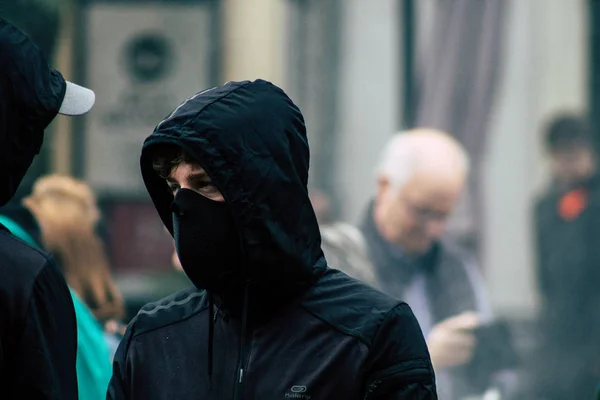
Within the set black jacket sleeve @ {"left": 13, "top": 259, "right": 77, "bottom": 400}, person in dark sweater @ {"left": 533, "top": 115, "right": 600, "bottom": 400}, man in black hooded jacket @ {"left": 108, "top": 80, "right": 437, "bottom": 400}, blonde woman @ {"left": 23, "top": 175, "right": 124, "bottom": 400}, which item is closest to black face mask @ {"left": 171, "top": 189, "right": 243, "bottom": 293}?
man in black hooded jacket @ {"left": 108, "top": 80, "right": 437, "bottom": 400}

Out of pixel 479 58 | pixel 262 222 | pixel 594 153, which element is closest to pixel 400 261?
pixel 262 222

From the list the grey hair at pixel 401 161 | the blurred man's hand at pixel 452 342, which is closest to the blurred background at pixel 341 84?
the grey hair at pixel 401 161

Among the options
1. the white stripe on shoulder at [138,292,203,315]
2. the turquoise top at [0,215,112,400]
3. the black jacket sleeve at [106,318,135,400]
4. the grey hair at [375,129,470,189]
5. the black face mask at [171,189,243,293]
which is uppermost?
the black face mask at [171,189,243,293]

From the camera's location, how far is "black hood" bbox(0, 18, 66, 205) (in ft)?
7.20

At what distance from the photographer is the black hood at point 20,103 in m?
2.19

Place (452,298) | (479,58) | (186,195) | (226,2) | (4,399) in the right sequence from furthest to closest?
(226,2)
(479,58)
(452,298)
(186,195)
(4,399)

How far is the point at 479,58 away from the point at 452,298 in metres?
4.50

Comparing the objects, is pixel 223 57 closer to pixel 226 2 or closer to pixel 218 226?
pixel 226 2

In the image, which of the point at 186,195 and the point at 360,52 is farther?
the point at 360,52

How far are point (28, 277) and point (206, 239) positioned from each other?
0.33 meters

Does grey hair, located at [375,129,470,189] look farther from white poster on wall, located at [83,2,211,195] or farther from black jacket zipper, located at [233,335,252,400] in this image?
white poster on wall, located at [83,2,211,195]

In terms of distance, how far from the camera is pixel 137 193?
30.5 ft

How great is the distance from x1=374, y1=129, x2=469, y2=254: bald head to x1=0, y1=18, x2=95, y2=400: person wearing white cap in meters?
2.62

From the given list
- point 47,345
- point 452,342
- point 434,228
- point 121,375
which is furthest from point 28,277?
point 434,228
